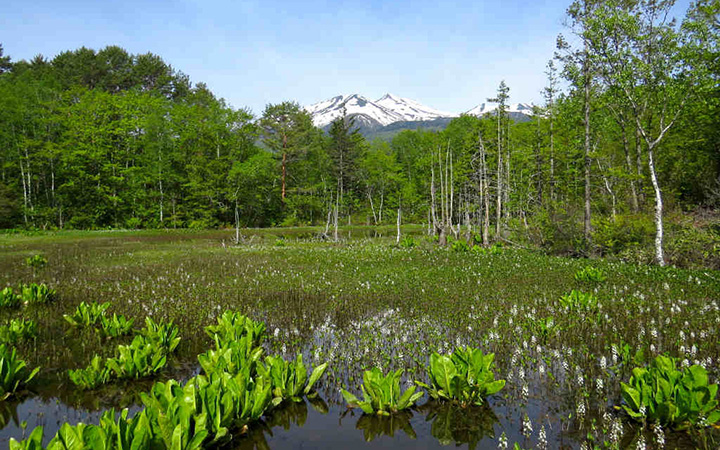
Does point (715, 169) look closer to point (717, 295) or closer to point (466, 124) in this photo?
point (717, 295)

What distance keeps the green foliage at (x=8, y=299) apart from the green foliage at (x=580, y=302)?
1314cm

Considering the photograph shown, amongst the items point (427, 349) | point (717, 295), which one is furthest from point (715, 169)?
point (427, 349)

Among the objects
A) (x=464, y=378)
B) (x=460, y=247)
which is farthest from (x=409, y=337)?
(x=460, y=247)

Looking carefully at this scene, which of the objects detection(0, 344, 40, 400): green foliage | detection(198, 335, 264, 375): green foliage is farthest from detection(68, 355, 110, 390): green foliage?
detection(198, 335, 264, 375): green foliage

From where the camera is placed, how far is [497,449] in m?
4.05

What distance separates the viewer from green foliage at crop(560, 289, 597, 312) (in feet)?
28.2

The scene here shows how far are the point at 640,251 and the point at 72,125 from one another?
49.3 metres

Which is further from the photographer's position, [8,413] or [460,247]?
[460,247]

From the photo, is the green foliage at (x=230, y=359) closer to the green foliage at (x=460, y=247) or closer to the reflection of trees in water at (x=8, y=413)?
the reflection of trees in water at (x=8, y=413)

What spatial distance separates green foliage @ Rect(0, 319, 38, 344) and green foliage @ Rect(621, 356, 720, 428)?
921 cm

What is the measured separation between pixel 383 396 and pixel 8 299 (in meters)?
9.93

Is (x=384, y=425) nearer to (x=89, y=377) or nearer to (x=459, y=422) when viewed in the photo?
(x=459, y=422)

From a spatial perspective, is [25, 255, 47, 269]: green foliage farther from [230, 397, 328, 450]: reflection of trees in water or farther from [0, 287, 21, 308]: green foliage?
[230, 397, 328, 450]: reflection of trees in water

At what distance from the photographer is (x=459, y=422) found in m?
4.57
